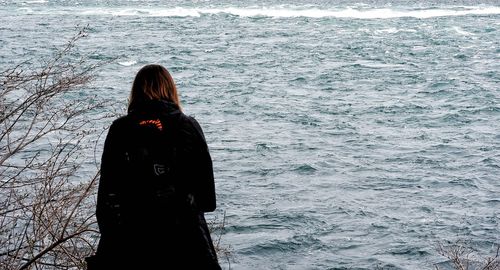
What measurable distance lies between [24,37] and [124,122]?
34.1m

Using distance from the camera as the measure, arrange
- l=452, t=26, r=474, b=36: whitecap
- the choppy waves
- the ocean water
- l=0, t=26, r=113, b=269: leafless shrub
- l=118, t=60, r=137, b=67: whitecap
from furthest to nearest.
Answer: the choppy waves → l=452, t=26, r=474, b=36: whitecap → l=118, t=60, r=137, b=67: whitecap → the ocean water → l=0, t=26, r=113, b=269: leafless shrub

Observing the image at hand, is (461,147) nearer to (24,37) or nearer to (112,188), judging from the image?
(112,188)

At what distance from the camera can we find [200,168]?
→ 3818 millimetres

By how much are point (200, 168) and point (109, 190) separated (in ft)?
1.61

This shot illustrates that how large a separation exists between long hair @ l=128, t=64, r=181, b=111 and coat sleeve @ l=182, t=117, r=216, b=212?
207 millimetres

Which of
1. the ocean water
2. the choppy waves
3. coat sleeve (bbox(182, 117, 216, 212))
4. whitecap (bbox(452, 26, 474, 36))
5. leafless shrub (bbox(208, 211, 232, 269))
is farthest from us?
the choppy waves

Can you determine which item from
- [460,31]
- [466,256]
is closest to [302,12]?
[460,31]

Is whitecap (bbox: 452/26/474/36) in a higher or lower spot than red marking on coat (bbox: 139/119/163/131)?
lower

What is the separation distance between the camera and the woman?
3803 millimetres

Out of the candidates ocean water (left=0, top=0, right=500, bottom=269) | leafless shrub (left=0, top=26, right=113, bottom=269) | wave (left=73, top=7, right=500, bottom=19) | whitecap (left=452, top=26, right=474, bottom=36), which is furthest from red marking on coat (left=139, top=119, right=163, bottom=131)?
wave (left=73, top=7, right=500, bottom=19)

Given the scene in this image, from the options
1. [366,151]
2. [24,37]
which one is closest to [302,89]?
[366,151]

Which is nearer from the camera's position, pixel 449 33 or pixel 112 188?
pixel 112 188

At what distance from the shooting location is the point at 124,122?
382cm

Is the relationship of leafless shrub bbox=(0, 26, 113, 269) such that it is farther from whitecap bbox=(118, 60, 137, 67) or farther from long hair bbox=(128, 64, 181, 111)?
whitecap bbox=(118, 60, 137, 67)
